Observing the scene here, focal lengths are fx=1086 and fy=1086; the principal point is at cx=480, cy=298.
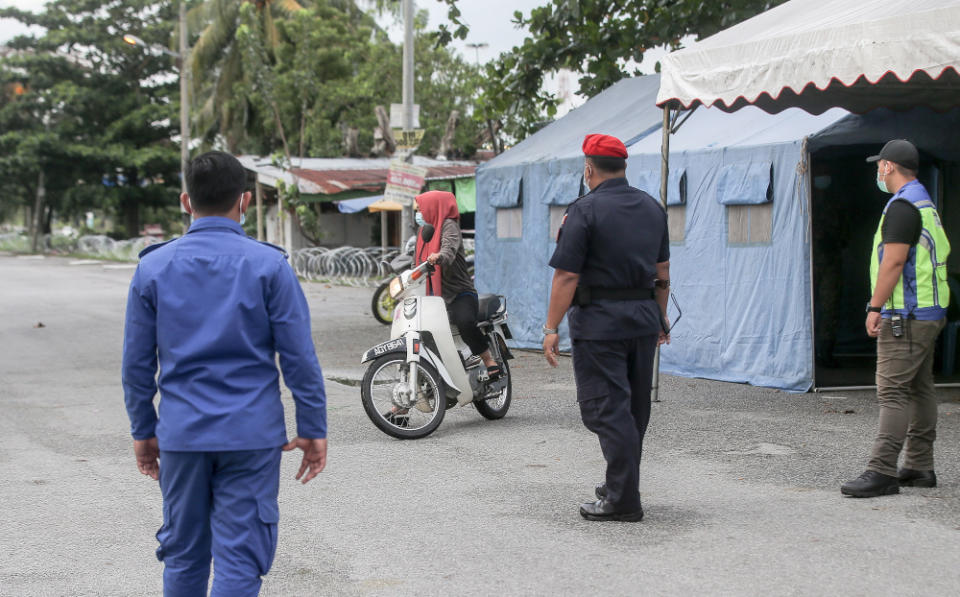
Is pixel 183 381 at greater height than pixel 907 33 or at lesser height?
lesser

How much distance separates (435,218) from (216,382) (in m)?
5.34

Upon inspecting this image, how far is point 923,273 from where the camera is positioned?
18.9 ft

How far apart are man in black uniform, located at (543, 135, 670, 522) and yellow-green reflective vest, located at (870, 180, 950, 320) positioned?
1.36 m

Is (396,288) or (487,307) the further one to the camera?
(487,307)

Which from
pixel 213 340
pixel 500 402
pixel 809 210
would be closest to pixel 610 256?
pixel 213 340

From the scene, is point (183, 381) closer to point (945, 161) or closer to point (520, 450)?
point (520, 450)

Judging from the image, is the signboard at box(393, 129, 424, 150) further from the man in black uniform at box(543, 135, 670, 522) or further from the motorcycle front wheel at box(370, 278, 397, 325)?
the man in black uniform at box(543, 135, 670, 522)

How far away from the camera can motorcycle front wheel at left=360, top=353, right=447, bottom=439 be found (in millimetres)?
7656

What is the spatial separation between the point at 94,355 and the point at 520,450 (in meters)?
7.66

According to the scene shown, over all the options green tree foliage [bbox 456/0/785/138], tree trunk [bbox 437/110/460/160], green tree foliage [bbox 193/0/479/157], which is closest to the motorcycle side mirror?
green tree foliage [bbox 456/0/785/138]

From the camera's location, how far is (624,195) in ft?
18.0

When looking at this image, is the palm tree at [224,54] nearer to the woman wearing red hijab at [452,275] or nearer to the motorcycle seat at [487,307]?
the woman wearing red hijab at [452,275]

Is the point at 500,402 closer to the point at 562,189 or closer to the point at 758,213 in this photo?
the point at 758,213

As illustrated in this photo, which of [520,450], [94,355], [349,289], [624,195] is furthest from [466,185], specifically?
[624,195]
